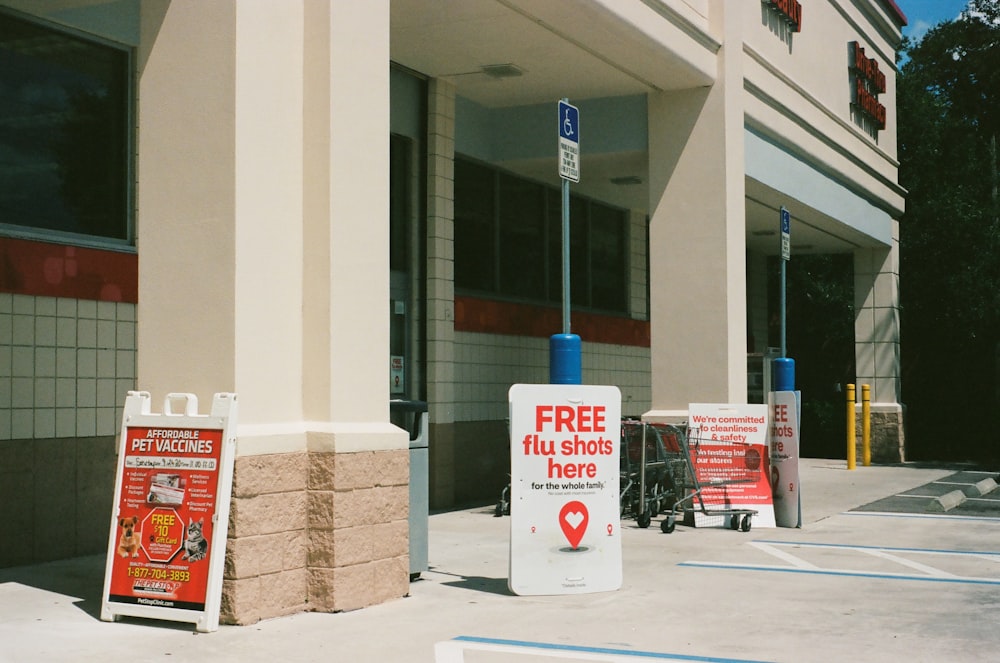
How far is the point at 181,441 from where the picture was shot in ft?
24.5

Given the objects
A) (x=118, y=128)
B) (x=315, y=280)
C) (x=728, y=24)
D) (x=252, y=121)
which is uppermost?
(x=728, y=24)

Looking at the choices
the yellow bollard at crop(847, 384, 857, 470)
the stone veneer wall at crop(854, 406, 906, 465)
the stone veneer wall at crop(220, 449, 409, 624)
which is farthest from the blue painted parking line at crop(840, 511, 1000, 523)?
the stone veneer wall at crop(854, 406, 906, 465)

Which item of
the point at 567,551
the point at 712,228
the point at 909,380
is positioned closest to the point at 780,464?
the point at 712,228

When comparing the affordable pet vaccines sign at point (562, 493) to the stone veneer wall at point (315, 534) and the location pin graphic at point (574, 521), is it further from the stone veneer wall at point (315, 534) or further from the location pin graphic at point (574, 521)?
the stone veneer wall at point (315, 534)


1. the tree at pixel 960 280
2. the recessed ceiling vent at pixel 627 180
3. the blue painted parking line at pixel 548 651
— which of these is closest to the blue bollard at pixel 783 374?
the recessed ceiling vent at pixel 627 180

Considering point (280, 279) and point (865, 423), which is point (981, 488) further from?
point (280, 279)

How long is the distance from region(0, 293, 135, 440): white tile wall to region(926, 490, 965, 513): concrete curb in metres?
9.80

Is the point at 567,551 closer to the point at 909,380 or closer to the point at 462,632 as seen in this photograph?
the point at 462,632

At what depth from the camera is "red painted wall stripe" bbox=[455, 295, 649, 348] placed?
51.8 feet

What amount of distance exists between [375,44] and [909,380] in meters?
23.7

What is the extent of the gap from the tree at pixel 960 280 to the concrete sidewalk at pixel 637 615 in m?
16.8

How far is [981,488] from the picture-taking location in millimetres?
18109

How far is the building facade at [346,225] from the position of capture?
25.3 ft

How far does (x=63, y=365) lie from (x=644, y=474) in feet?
20.2
